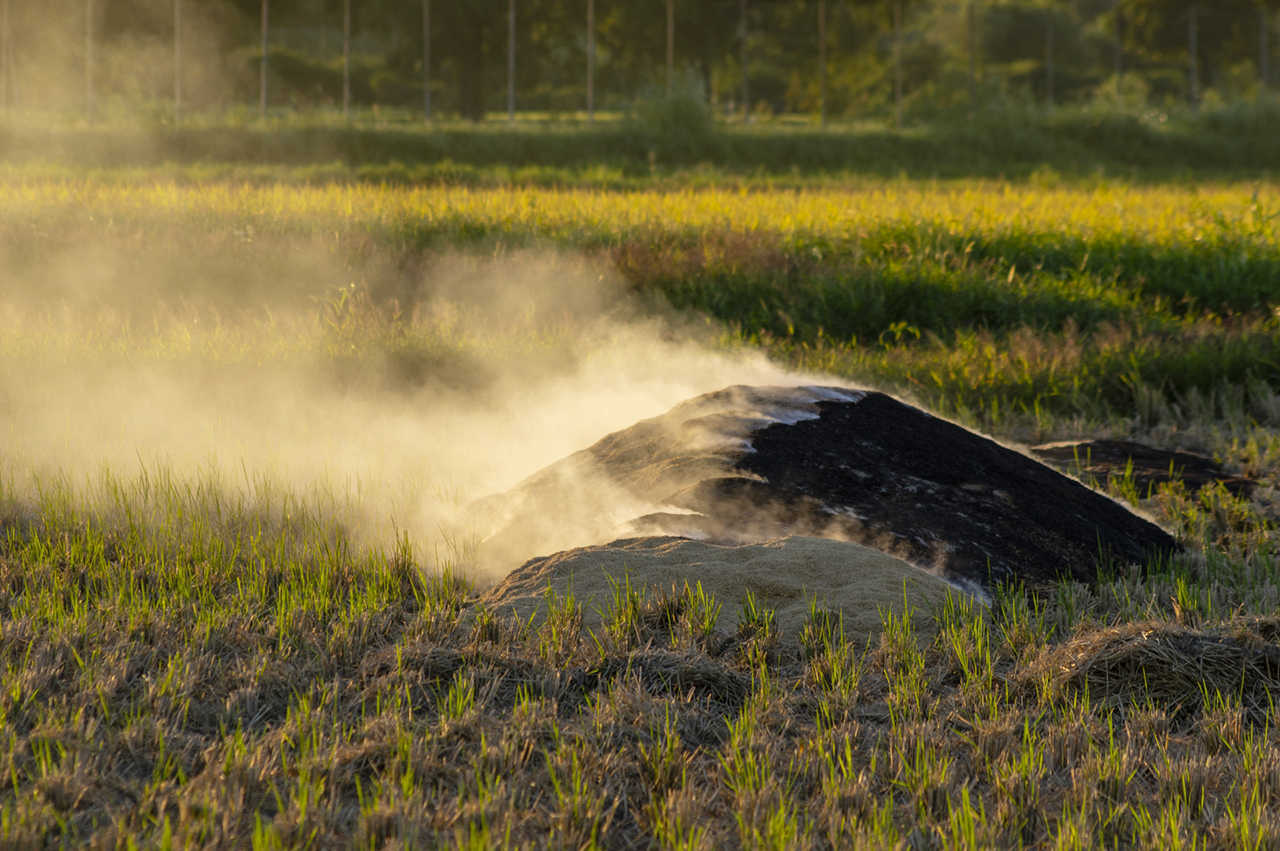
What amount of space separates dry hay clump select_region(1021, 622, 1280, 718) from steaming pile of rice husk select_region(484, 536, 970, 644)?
0.38 meters

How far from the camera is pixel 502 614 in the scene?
2754 millimetres

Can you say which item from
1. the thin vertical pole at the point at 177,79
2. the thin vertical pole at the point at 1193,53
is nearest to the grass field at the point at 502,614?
the thin vertical pole at the point at 177,79

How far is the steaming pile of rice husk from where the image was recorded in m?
2.77

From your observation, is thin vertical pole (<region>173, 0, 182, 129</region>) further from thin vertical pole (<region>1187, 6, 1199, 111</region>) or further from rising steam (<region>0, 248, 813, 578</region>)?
thin vertical pole (<region>1187, 6, 1199, 111</region>)

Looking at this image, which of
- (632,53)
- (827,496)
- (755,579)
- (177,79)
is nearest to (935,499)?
(827,496)

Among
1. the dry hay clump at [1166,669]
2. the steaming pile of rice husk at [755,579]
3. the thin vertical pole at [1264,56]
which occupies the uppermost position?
the thin vertical pole at [1264,56]

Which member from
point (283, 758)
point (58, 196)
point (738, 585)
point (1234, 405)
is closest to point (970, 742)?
point (738, 585)

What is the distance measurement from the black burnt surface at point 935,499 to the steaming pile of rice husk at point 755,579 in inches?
8.6

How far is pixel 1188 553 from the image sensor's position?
3568 mm

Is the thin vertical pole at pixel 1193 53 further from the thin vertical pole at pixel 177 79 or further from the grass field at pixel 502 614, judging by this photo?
the grass field at pixel 502 614

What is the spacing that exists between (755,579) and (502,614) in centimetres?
72

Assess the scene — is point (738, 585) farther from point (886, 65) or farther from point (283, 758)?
point (886, 65)

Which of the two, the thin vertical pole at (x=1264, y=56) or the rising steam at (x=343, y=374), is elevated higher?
the thin vertical pole at (x=1264, y=56)

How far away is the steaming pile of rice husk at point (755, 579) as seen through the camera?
277 centimetres
